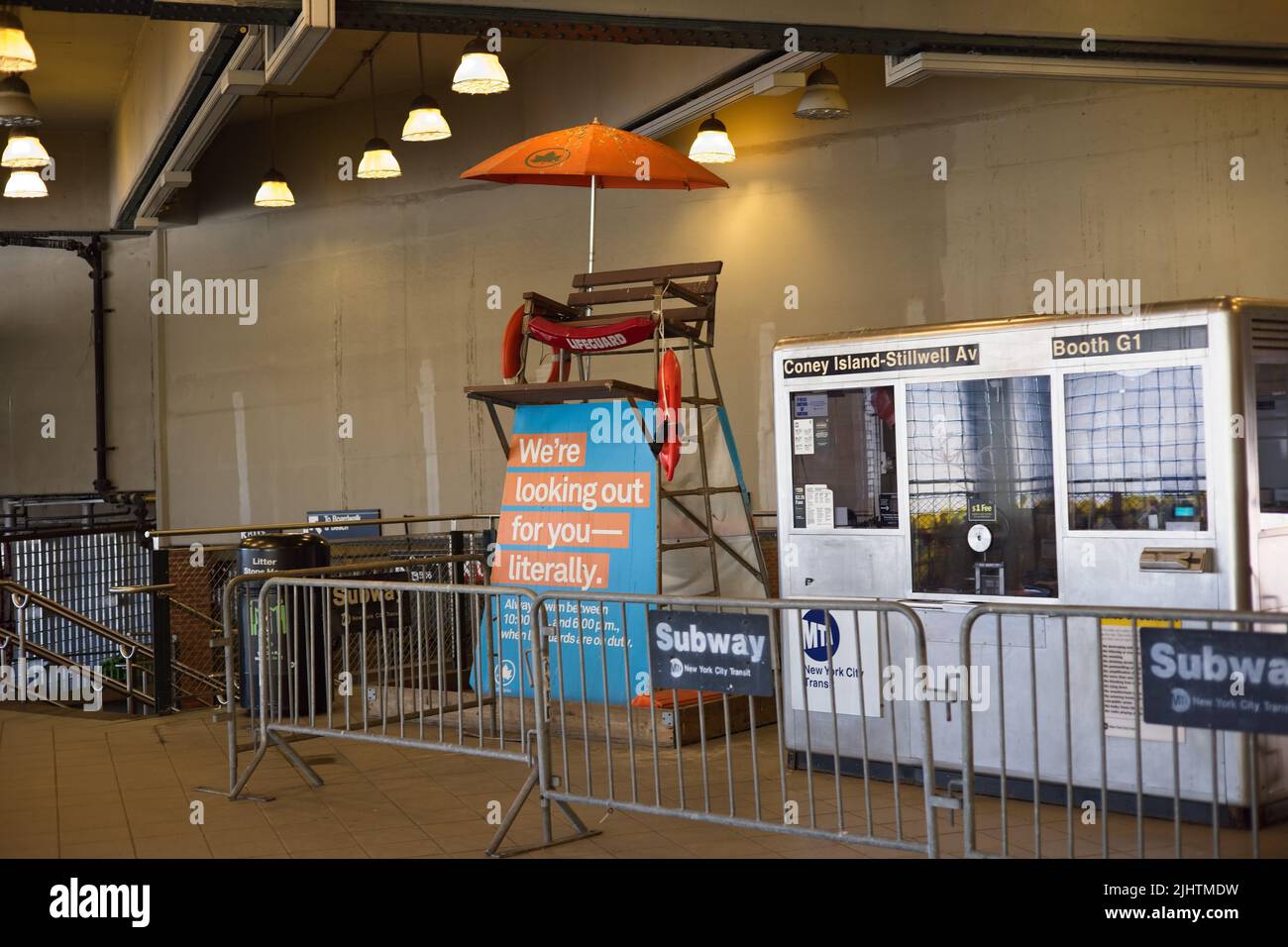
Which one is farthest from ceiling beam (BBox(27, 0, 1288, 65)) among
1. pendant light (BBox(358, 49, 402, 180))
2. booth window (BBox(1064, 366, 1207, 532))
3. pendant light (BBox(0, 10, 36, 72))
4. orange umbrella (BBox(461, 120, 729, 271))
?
pendant light (BBox(358, 49, 402, 180))

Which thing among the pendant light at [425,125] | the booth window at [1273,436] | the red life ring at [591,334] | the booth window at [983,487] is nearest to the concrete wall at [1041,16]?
the red life ring at [591,334]

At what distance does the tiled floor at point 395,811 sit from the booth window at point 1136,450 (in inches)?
56.4

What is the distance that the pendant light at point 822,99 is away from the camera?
10523 millimetres

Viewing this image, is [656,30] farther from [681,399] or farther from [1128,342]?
[1128,342]

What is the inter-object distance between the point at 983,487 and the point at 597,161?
313 centimetres

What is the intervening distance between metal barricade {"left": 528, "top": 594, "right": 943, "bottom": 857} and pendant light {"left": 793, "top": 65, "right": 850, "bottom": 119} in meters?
4.50

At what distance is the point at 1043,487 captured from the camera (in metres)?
6.58

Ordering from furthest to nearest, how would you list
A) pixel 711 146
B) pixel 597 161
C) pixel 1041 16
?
pixel 711 146
pixel 597 161
pixel 1041 16

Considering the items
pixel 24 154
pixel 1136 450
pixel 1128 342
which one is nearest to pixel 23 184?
pixel 24 154

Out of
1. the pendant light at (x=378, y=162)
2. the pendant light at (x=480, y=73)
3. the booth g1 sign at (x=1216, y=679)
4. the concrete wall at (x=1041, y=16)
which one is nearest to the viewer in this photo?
the booth g1 sign at (x=1216, y=679)

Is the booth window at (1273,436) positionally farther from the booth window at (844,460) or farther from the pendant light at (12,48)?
the pendant light at (12,48)

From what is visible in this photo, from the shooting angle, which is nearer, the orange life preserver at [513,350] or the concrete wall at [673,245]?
the orange life preserver at [513,350]

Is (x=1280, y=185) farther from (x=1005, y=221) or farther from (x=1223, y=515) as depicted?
(x=1223, y=515)
